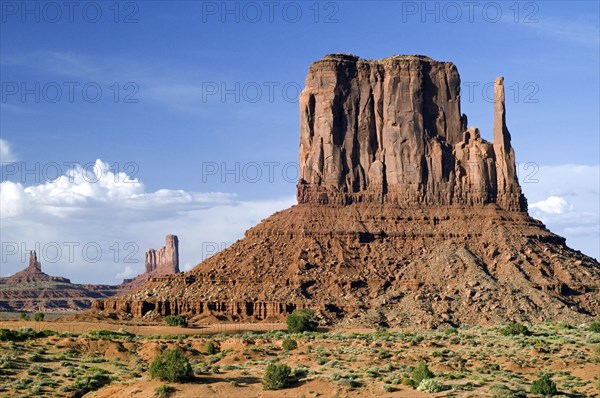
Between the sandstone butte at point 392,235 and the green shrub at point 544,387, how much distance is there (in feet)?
156

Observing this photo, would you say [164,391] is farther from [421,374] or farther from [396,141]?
[396,141]

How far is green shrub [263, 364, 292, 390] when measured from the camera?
63.1m

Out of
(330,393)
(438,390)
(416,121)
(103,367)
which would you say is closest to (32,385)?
(103,367)

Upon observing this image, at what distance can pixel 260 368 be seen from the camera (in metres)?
69.0

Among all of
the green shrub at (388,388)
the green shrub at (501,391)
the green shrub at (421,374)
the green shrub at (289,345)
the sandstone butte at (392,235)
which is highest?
the sandstone butte at (392,235)

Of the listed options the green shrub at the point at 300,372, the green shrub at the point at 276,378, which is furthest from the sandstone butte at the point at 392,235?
the green shrub at the point at 276,378

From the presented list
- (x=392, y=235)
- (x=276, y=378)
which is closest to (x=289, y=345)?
(x=276, y=378)

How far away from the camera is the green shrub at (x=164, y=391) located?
204 ft

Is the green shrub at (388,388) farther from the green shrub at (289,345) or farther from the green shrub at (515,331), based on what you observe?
the green shrub at (515,331)

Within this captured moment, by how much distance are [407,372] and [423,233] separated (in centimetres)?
6486

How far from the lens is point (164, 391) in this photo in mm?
62469

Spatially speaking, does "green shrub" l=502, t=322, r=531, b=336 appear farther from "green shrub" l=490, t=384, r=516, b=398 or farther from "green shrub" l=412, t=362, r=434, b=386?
"green shrub" l=490, t=384, r=516, b=398

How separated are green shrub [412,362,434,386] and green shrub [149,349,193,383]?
12395 mm

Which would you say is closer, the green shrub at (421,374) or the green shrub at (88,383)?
the green shrub at (421,374)
